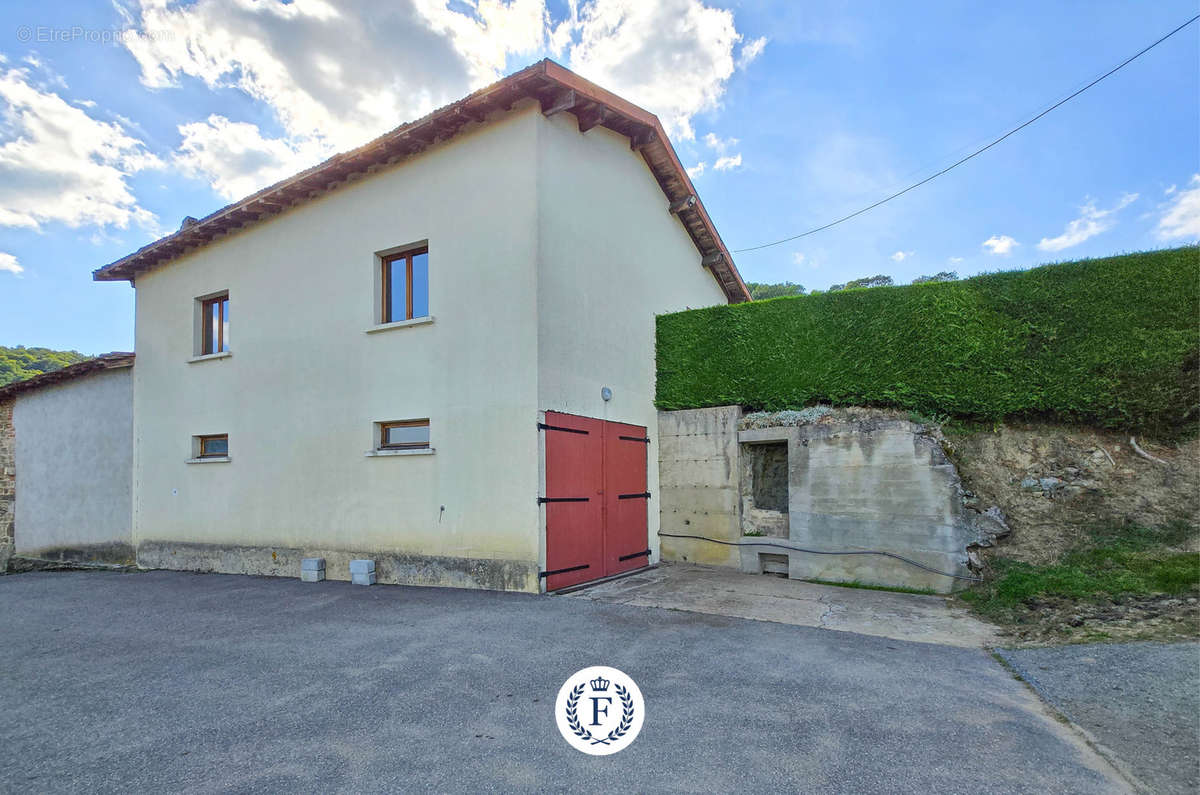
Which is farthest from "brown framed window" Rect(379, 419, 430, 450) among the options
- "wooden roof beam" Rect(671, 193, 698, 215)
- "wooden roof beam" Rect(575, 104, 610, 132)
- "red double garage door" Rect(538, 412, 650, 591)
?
"wooden roof beam" Rect(671, 193, 698, 215)

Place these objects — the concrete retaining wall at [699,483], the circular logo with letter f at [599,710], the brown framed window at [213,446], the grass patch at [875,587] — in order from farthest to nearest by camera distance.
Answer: the brown framed window at [213,446] → the concrete retaining wall at [699,483] → the grass patch at [875,587] → the circular logo with letter f at [599,710]

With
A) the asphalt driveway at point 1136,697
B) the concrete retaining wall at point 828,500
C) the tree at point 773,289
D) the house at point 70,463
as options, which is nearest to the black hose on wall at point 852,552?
the concrete retaining wall at point 828,500

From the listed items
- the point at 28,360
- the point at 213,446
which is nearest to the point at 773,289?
the point at 213,446

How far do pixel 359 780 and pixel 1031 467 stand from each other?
739 cm

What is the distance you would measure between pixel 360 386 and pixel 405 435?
102cm

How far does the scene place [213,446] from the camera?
9.69 meters

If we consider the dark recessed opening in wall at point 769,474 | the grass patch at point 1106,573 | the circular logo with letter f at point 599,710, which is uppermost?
the dark recessed opening in wall at point 769,474

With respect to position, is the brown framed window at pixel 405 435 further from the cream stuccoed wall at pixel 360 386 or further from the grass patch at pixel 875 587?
the grass patch at pixel 875 587

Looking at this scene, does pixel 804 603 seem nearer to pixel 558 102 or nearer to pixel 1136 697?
pixel 1136 697

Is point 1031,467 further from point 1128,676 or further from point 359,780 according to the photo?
point 359,780

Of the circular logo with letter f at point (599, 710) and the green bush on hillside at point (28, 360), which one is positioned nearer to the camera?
the circular logo with letter f at point (599, 710)

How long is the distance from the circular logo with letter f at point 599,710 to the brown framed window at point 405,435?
14.2 feet

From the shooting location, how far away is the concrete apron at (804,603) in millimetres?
5270

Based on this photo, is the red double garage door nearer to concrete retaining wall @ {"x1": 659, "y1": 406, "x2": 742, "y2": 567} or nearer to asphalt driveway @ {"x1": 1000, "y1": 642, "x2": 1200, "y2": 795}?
concrete retaining wall @ {"x1": 659, "y1": 406, "x2": 742, "y2": 567}
